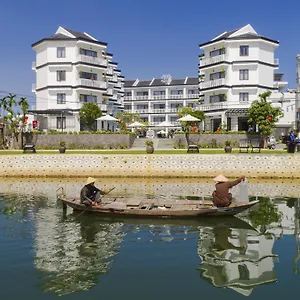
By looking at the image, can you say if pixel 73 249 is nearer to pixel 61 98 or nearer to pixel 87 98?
pixel 61 98

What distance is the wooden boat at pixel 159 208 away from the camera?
51.1 feet

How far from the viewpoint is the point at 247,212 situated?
18.0 meters

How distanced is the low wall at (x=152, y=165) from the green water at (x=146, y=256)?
10864 mm

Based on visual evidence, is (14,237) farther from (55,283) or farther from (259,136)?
(259,136)

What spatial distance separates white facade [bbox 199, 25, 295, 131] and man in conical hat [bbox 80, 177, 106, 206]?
4023 cm

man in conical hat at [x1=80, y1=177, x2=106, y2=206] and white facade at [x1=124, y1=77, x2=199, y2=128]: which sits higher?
white facade at [x1=124, y1=77, x2=199, y2=128]

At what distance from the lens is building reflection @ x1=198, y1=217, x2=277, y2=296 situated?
10.0 m

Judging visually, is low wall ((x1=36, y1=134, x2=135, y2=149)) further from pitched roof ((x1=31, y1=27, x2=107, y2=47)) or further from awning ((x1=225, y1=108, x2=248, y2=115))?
pitched roof ((x1=31, y1=27, x2=107, y2=47))

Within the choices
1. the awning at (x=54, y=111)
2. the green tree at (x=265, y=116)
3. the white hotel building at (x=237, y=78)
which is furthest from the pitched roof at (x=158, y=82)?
the green tree at (x=265, y=116)

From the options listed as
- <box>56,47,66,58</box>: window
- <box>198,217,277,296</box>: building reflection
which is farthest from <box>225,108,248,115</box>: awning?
<box>198,217,277,296</box>: building reflection

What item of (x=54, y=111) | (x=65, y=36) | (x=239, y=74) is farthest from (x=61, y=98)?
(x=239, y=74)

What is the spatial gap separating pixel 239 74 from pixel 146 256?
4854 cm

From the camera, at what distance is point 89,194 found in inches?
661

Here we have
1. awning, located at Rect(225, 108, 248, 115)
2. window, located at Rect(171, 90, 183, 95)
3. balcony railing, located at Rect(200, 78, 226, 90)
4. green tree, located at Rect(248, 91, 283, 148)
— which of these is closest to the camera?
green tree, located at Rect(248, 91, 283, 148)
